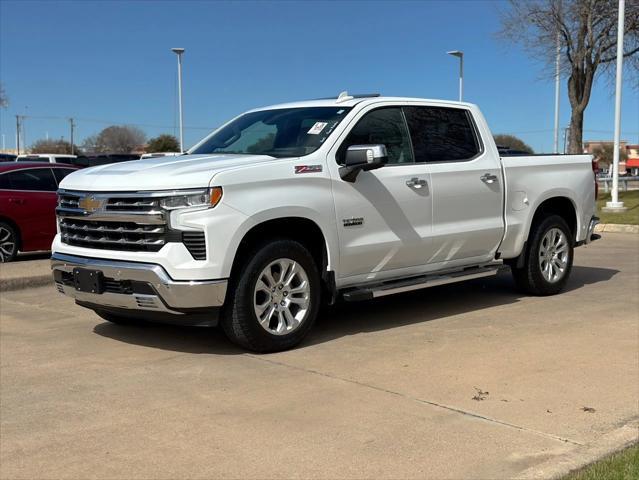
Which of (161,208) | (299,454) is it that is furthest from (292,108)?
(299,454)

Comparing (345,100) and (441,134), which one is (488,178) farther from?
(345,100)

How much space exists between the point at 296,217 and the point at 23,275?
16.1 feet

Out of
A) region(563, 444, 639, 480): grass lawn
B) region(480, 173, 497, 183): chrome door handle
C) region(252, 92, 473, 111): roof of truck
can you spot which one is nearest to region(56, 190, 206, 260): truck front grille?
region(252, 92, 473, 111): roof of truck

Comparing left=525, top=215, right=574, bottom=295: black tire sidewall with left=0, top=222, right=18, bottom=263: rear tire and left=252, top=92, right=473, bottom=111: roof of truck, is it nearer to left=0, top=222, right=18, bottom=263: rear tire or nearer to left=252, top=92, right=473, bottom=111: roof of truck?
left=252, top=92, right=473, bottom=111: roof of truck

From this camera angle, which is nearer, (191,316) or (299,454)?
(299,454)

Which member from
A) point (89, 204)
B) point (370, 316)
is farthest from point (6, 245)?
point (370, 316)

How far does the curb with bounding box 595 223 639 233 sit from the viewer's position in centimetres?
1498

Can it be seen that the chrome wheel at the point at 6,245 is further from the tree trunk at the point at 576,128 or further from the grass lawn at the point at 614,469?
the tree trunk at the point at 576,128

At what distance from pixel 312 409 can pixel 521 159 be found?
4293mm

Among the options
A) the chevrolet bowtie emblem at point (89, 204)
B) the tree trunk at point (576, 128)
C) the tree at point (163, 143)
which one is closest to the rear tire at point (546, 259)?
the chevrolet bowtie emblem at point (89, 204)

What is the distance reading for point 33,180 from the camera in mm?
11180

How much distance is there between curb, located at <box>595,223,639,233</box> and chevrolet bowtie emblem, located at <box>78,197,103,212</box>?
12616 mm

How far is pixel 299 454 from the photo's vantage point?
3674 mm

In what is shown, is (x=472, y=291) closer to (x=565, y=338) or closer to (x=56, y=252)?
(x=565, y=338)
